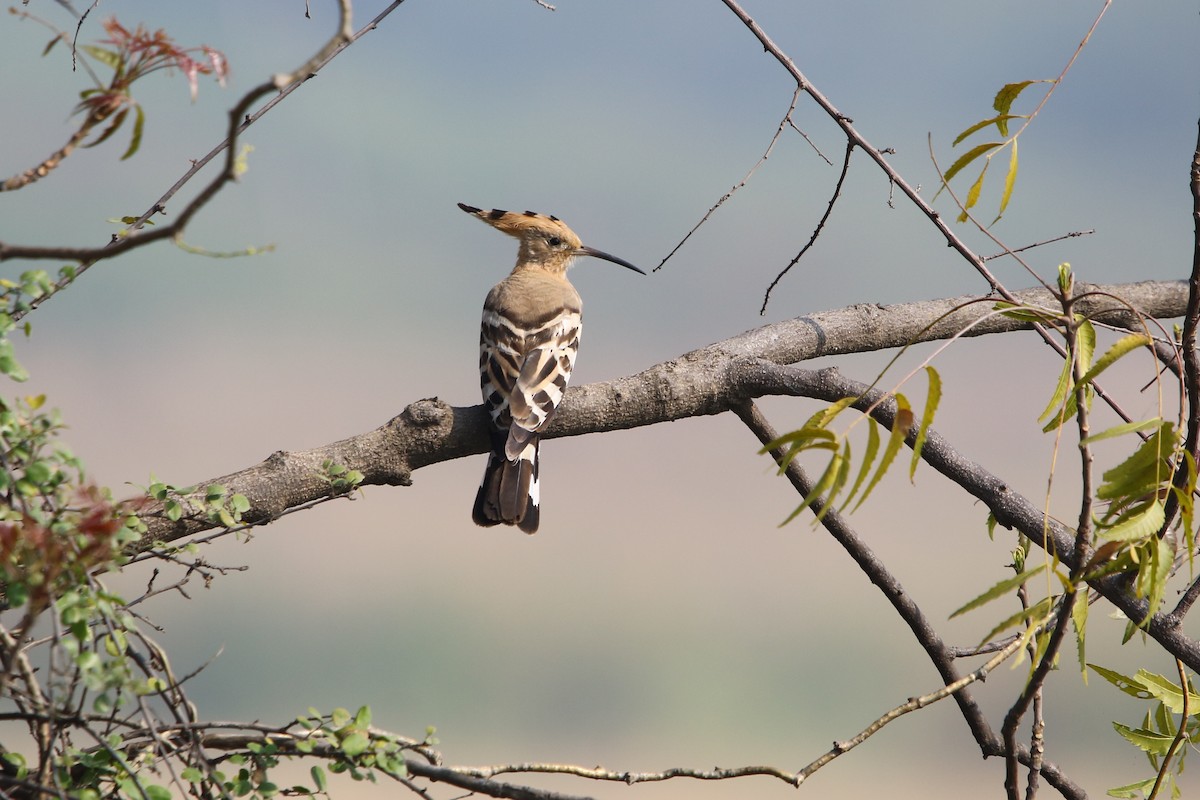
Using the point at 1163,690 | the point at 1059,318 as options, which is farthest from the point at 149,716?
the point at 1163,690

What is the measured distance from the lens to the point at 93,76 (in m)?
1.03

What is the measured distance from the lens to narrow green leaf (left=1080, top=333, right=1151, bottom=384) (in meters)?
1.09

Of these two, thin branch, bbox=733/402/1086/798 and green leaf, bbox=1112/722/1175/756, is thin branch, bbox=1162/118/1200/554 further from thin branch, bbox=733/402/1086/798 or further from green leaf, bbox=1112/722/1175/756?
thin branch, bbox=733/402/1086/798

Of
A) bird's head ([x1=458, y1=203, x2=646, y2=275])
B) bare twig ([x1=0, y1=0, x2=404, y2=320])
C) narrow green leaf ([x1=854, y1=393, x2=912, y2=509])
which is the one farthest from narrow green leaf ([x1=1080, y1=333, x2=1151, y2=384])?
bird's head ([x1=458, y1=203, x2=646, y2=275])

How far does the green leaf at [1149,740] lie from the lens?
5.10 feet

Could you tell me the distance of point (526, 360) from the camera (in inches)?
100

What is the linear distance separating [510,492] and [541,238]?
1341 millimetres

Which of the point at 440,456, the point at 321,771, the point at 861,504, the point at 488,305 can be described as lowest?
the point at 321,771

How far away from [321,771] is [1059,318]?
0.92 meters

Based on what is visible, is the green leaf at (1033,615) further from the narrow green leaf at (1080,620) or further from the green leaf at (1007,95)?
the green leaf at (1007,95)

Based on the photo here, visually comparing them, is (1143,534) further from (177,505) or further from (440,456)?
(440,456)

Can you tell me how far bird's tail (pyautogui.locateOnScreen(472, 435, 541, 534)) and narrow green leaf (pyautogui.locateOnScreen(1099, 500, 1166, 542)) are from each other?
1413 mm

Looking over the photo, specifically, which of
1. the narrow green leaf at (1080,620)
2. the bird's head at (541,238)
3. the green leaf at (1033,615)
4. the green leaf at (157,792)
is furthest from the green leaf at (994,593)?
the bird's head at (541,238)

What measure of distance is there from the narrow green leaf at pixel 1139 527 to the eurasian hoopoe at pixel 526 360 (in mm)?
1351
